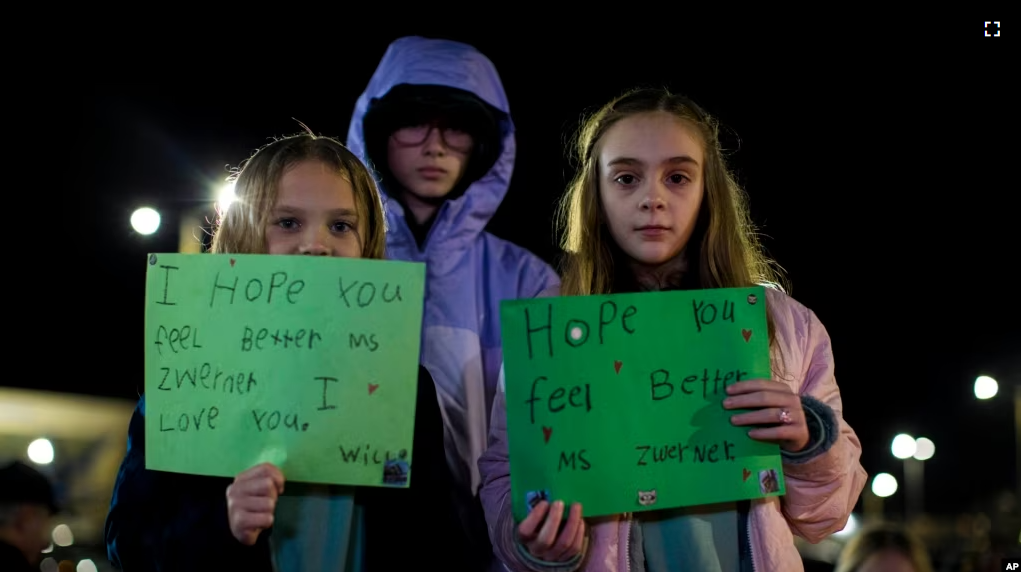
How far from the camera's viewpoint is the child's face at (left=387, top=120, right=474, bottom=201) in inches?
118

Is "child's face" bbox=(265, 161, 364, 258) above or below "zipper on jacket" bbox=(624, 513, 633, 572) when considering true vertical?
above

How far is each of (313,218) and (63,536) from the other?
597 centimetres

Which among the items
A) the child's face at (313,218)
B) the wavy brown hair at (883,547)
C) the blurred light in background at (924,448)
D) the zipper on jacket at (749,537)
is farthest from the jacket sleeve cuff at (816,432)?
the blurred light in background at (924,448)

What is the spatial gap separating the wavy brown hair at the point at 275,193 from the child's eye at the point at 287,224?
0.03 metres

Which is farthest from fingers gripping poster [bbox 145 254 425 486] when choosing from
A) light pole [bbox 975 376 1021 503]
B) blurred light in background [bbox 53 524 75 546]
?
light pole [bbox 975 376 1021 503]

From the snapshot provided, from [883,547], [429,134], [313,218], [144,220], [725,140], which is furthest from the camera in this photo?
[725,140]

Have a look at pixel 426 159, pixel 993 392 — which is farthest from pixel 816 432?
pixel 993 392

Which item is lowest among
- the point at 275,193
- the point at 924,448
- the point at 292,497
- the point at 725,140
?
the point at 292,497

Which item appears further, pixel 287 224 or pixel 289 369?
pixel 287 224

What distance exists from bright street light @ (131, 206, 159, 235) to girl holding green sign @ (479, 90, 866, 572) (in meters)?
2.88

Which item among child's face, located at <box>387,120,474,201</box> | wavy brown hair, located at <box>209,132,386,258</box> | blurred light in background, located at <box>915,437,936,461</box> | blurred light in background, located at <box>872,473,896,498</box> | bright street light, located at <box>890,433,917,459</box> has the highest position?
blurred light in background, located at <box>915,437,936,461</box>

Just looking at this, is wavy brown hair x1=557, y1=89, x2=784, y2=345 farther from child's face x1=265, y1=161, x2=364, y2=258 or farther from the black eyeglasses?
the black eyeglasses

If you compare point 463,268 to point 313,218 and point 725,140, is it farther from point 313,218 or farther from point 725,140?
point 725,140

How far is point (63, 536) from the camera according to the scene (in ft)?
22.8
